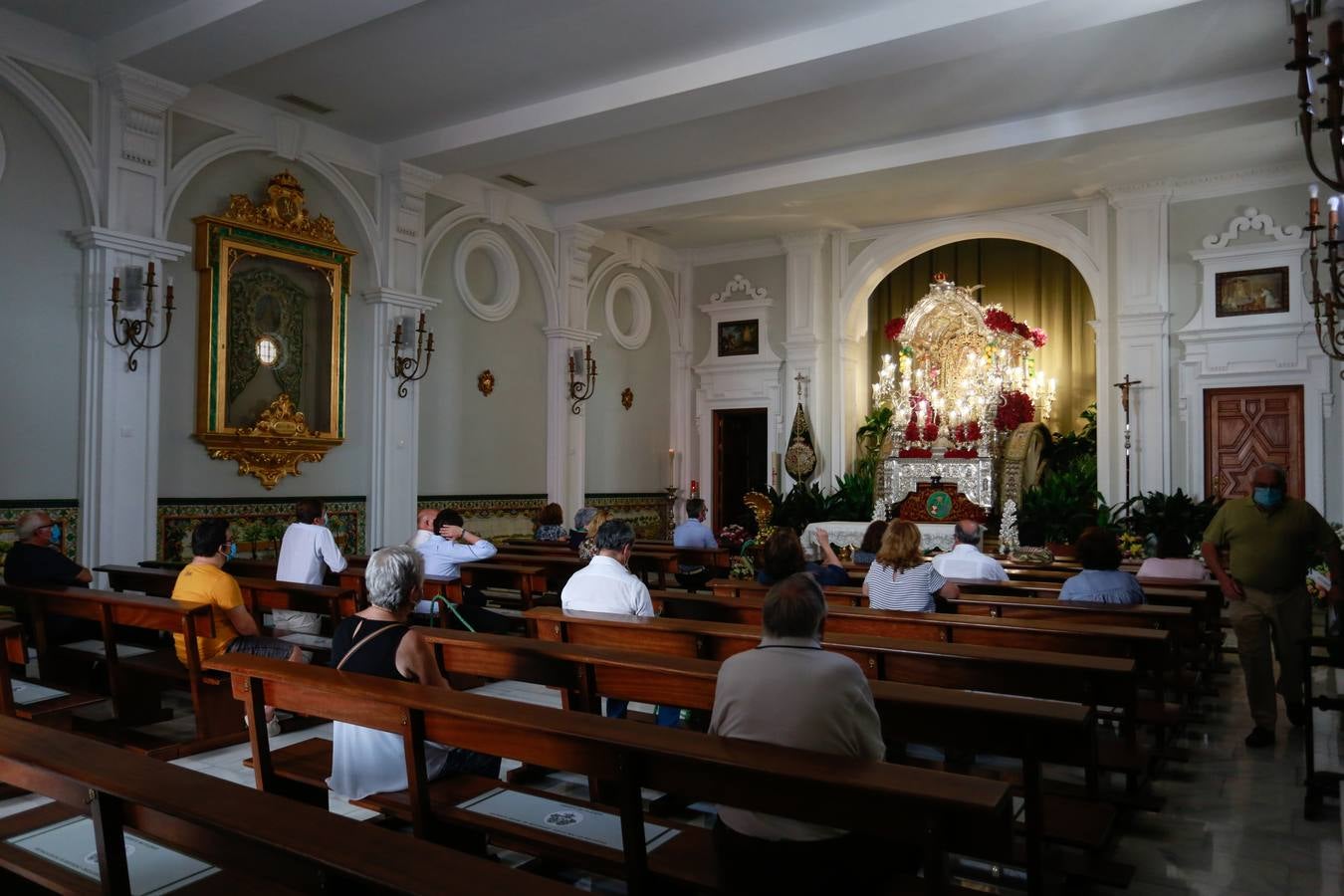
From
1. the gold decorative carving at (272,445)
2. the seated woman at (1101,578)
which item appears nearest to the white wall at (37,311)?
the gold decorative carving at (272,445)

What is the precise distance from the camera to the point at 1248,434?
10.2 meters

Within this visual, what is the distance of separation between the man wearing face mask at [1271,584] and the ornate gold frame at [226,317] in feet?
23.8

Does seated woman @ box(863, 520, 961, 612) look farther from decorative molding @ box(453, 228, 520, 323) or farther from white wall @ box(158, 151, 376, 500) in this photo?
decorative molding @ box(453, 228, 520, 323)

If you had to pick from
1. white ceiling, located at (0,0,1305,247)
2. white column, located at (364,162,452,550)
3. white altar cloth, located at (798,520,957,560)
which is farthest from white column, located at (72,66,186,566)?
white altar cloth, located at (798,520,957,560)

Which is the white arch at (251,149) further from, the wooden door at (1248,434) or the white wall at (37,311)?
the wooden door at (1248,434)

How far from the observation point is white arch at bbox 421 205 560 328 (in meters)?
10.1

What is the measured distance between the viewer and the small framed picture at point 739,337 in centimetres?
1341

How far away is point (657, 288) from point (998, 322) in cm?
454

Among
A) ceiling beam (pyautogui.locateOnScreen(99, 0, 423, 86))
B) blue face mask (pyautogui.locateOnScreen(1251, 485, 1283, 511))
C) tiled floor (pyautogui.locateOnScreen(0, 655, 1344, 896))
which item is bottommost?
tiled floor (pyautogui.locateOnScreen(0, 655, 1344, 896))

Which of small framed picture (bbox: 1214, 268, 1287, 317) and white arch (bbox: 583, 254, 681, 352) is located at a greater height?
white arch (bbox: 583, 254, 681, 352)

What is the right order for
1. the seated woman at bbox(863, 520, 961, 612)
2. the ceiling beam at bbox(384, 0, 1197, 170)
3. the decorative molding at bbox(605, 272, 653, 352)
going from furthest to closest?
the decorative molding at bbox(605, 272, 653, 352) < the ceiling beam at bbox(384, 0, 1197, 170) < the seated woman at bbox(863, 520, 961, 612)

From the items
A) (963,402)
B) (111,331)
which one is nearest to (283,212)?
(111,331)

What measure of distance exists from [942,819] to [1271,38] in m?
7.69

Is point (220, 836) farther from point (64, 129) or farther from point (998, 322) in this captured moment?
point (998, 322)
